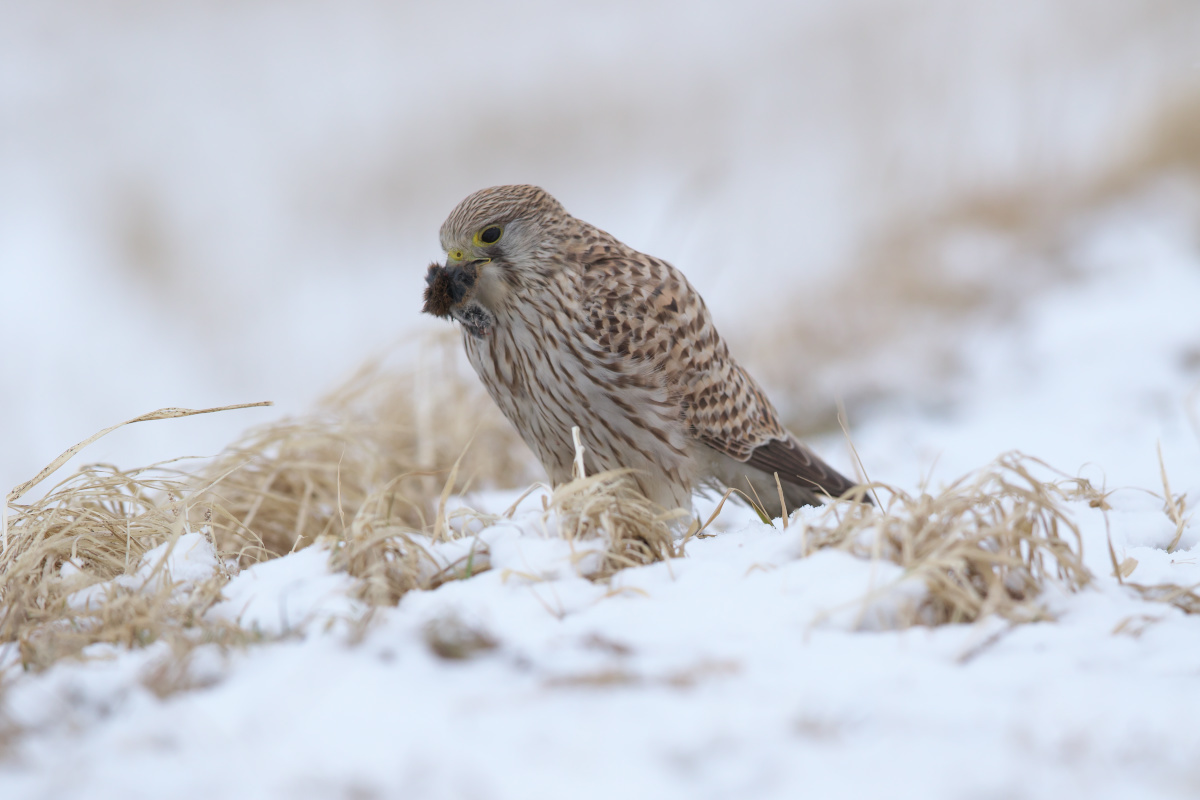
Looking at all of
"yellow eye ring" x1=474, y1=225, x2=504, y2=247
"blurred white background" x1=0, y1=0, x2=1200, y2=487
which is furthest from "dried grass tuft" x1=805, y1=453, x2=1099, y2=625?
"blurred white background" x1=0, y1=0, x2=1200, y2=487

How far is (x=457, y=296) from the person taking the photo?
2.68 meters

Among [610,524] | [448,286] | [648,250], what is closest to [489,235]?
[448,286]

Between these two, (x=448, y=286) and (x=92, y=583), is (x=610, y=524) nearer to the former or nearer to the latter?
(x=448, y=286)

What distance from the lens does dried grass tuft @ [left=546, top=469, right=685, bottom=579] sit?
1975 millimetres

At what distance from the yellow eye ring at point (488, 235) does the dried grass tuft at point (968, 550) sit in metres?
1.33

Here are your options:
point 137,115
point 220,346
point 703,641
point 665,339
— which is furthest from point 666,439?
point 137,115

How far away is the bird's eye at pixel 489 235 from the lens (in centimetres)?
270

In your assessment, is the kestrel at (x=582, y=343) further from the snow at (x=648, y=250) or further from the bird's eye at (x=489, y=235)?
the snow at (x=648, y=250)

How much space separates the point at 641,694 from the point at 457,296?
1.53 meters

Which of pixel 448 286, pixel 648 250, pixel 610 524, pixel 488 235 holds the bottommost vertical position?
pixel 610 524

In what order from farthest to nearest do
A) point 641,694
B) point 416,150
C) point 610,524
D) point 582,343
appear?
point 416,150, point 582,343, point 610,524, point 641,694

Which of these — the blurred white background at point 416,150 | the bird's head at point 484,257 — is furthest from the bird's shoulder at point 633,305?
the blurred white background at point 416,150

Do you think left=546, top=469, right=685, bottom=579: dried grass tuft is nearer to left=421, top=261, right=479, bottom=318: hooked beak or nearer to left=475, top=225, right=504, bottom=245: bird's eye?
left=421, top=261, right=479, bottom=318: hooked beak

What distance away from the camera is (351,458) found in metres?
3.54
